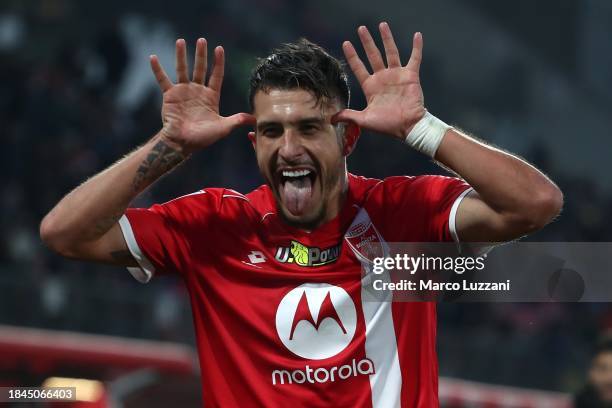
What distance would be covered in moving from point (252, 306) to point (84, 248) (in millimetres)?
611

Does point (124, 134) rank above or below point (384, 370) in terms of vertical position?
above

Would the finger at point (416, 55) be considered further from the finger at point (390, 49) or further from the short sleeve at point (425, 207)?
the short sleeve at point (425, 207)

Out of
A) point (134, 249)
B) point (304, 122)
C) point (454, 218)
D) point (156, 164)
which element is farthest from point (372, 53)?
point (134, 249)

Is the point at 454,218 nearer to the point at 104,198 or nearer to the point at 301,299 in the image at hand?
the point at 301,299

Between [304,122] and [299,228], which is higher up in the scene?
[304,122]

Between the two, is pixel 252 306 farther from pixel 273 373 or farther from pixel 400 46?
pixel 400 46

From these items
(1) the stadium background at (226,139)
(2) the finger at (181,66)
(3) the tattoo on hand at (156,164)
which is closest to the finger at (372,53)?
(2) the finger at (181,66)

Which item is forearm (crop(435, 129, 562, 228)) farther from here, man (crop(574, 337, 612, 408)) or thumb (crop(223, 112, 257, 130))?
man (crop(574, 337, 612, 408))

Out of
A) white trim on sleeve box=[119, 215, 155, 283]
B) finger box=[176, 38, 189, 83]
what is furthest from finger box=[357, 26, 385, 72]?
white trim on sleeve box=[119, 215, 155, 283]

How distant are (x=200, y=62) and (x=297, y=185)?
541mm

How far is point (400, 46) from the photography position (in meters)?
17.7

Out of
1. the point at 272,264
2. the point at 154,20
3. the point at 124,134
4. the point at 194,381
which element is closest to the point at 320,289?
the point at 272,264

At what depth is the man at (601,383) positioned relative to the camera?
554 centimetres

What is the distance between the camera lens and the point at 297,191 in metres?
3.56
